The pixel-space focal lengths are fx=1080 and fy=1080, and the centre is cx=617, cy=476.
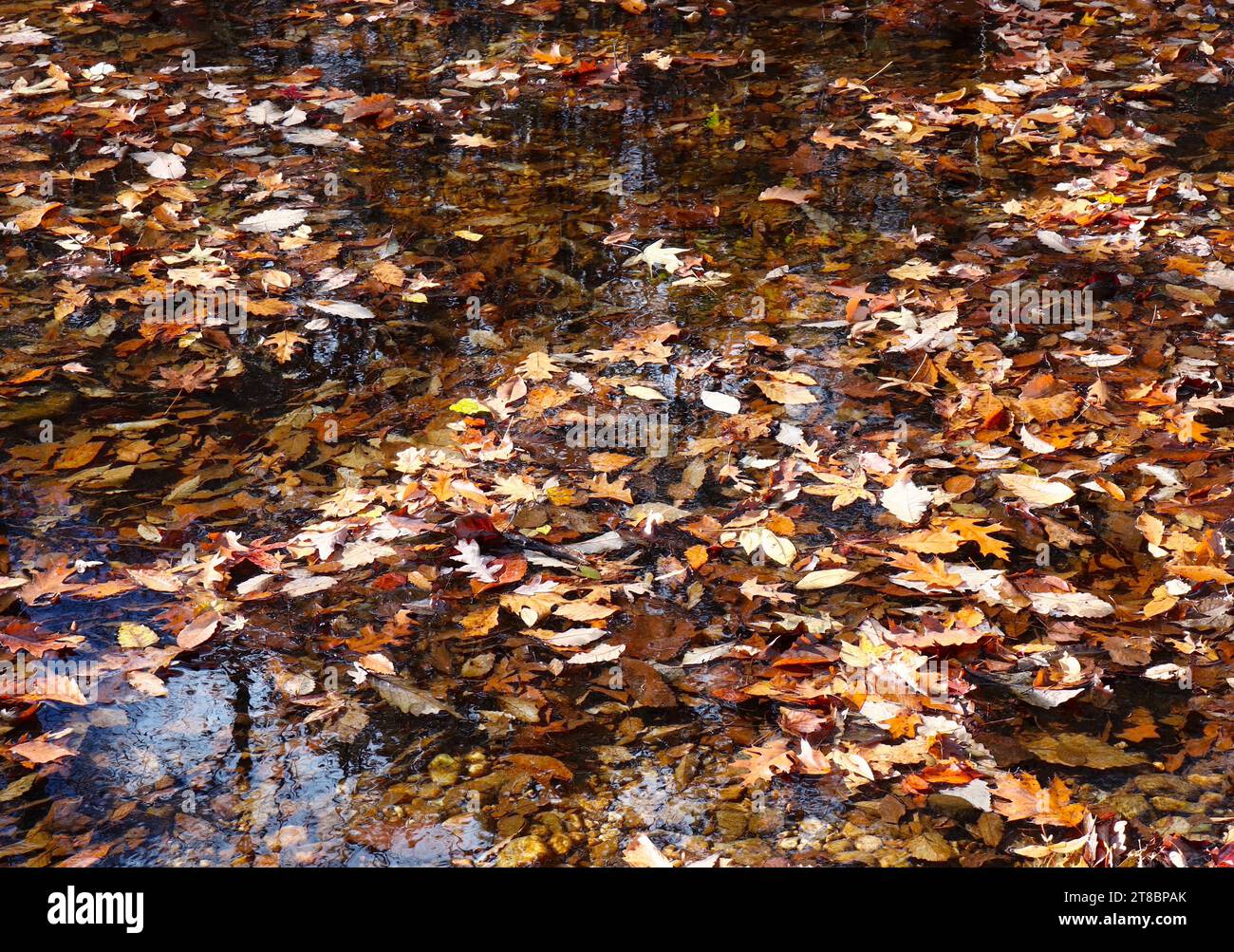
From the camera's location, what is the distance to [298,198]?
549cm

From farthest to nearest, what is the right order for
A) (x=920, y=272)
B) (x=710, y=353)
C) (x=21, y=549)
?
(x=920, y=272)
(x=710, y=353)
(x=21, y=549)

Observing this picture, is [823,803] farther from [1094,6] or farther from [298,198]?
[1094,6]

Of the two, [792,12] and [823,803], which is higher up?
[792,12]

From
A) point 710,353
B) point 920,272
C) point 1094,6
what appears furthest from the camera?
point 1094,6

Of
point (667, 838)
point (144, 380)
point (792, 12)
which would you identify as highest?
point (792, 12)

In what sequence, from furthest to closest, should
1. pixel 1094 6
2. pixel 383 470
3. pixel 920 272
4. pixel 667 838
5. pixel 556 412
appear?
pixel 1094 6
pixel 920 272
pixel 556 412
pixel 383 470
pixel 667 838

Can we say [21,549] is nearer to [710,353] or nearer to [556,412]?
[556,412]

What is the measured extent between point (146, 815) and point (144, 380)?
2127 millimetres

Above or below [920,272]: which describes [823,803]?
below

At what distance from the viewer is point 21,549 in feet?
11.3

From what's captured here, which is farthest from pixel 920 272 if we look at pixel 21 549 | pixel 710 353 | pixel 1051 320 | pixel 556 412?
pixel 21 549

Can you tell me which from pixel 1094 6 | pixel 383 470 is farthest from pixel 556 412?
pixel 1094 6

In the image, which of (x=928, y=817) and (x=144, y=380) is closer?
(x=928, y=817)

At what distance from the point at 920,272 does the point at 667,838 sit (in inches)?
120
